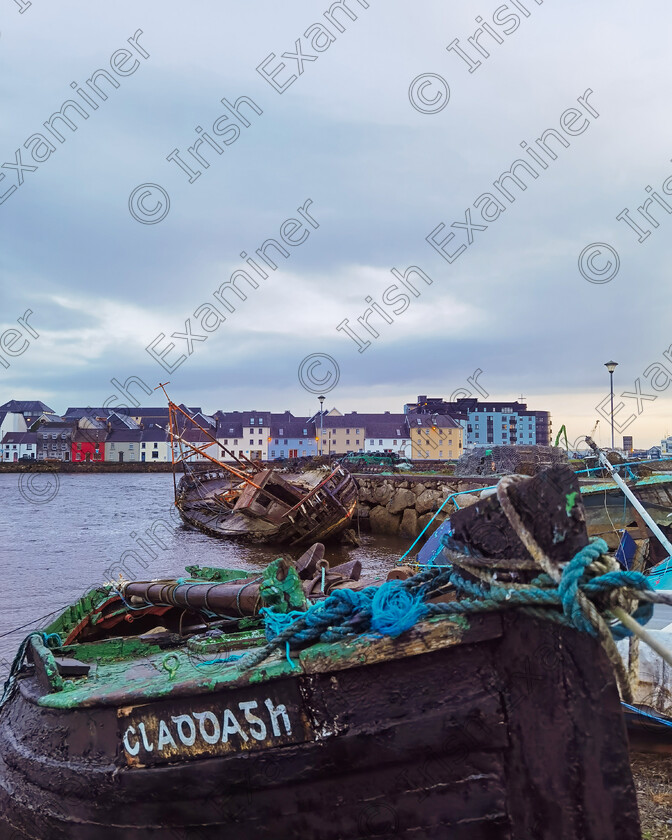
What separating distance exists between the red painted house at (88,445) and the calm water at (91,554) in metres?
71.4

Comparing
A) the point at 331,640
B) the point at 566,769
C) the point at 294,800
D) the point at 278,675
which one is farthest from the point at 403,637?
the point at 294,800

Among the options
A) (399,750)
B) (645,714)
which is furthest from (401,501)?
(399,750)

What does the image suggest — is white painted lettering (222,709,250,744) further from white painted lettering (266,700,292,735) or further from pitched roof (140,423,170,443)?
pitched roof (140,423,170,443)

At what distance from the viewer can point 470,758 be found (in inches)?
109

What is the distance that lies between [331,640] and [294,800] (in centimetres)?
80

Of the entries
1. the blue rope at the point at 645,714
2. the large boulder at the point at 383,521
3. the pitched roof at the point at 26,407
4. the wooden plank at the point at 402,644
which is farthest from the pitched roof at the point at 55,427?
the wooden plank at the point at 402,644

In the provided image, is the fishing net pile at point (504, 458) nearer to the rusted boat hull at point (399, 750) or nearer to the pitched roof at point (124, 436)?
the rusted boat hull at point (399, 750)

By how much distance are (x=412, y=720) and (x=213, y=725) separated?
1033mm

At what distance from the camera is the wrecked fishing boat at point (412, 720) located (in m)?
2.55

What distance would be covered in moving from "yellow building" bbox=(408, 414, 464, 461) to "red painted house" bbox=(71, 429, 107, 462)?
183 ft

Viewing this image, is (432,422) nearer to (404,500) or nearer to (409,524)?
(404,500)

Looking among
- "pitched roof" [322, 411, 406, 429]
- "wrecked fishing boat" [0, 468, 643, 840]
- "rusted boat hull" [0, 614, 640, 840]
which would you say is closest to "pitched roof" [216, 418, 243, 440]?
"pitched roof" [322, 411, 406, 429]

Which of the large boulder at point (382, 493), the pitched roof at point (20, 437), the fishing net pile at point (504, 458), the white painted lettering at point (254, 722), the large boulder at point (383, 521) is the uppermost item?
the pitched roof at point (20, 437)

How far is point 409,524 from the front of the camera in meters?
27.2
